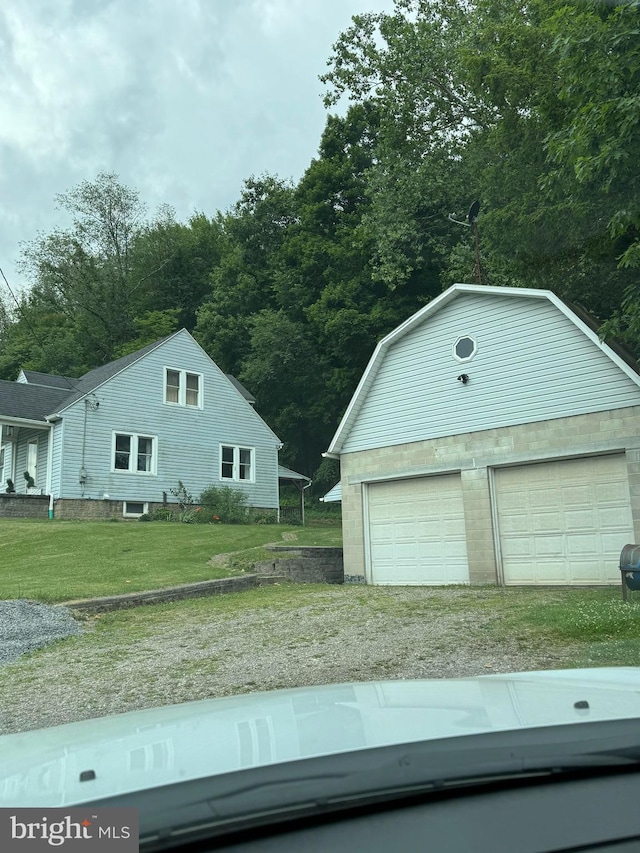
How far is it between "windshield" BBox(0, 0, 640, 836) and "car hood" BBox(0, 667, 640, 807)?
17mm

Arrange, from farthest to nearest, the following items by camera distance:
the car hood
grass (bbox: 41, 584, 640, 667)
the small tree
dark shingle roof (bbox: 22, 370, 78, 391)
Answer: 1. dark shingle roof (bbox: 22, 370, 78, 391)
2. the small tree
3. grass (bbox: 41, 584, 640, 667)
4. the car hood

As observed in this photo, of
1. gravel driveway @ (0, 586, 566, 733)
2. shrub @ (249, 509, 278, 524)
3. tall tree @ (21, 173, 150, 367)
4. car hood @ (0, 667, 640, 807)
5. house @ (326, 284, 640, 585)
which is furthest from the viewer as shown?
tall tree @ (21, 173, 150, 367)

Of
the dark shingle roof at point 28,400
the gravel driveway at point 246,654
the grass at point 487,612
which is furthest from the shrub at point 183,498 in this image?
the gravel driveway at point 246,654

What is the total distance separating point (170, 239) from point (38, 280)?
1069 cm

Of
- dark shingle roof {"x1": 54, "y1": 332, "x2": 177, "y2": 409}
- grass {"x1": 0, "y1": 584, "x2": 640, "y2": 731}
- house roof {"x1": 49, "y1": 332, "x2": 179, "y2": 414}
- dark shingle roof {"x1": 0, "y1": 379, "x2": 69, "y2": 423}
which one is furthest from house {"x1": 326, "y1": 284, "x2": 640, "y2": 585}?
dark shingle roof {"x1": 0, "y1": 379, "x2": 69, "y2": 423}

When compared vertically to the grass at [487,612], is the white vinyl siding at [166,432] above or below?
above

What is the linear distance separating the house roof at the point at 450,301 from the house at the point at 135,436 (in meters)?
11.7

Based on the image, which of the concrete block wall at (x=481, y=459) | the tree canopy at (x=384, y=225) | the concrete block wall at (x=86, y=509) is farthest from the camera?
the concrete block wall at (x=86, y=509)

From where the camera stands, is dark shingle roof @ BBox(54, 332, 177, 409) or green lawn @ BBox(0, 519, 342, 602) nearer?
green lawn @ BBox(0, 519, 342, 602)

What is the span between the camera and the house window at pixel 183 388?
1153 inches

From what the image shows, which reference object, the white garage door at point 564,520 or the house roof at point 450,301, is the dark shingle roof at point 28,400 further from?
the white garage door at point 564,520

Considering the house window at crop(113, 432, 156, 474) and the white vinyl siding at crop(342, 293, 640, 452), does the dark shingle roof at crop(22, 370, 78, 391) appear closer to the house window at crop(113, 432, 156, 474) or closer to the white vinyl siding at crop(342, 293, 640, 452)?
the house window at crop(113, 432, 156, 474)

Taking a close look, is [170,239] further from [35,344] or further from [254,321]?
[254,321]

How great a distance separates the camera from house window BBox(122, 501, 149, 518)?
1058 inches
